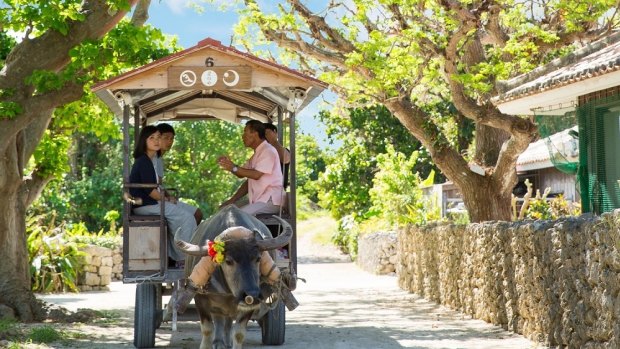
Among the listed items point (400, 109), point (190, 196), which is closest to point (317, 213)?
point (190, 196)

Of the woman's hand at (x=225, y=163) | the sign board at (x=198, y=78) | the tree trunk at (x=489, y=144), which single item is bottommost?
the woman's hand at (x=225, y=163)

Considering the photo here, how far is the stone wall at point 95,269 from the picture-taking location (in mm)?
21812

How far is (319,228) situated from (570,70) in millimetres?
40098

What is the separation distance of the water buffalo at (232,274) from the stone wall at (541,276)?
271 cm

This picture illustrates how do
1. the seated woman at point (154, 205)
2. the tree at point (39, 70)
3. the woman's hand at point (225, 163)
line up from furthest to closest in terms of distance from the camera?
the tree at point (39, 70) → the seated woman at point (154, 205) → the woman's hand at point (225, 163)

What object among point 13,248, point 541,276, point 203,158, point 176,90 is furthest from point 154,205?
point 203,158

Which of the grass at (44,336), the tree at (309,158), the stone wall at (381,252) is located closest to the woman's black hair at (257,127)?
the grass at (44,336)

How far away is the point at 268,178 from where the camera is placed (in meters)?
11.0

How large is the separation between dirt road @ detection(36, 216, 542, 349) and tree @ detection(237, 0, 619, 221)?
2920mm

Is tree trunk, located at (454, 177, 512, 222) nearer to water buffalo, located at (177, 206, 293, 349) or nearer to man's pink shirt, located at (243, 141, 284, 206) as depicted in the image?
man's pink shirt, located at (243, 141, 284, 206)

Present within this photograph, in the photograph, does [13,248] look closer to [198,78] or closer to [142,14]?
[142,14]

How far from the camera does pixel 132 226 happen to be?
10.6 metres

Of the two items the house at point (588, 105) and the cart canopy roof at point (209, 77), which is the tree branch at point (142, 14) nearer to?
the cart canopy roof at point (209, 77)

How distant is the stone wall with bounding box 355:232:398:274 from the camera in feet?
84.6
